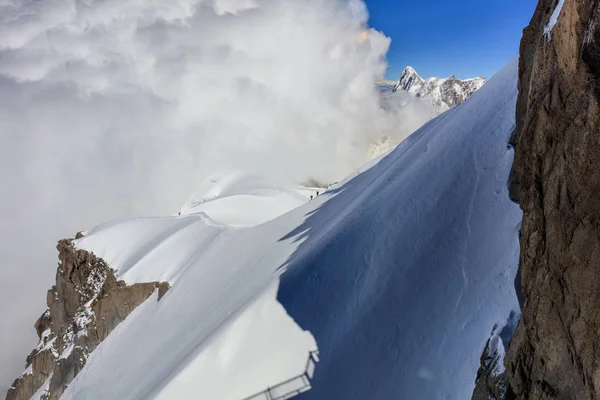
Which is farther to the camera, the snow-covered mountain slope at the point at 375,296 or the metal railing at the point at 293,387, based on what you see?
the metal railing at the point at 293,387

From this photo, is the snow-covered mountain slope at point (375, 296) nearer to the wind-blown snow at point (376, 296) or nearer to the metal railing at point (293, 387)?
the wind-blown snow at point (376, 296)

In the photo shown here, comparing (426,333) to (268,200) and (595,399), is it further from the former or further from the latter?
(268,200)

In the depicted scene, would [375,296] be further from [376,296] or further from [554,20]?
[554,20]

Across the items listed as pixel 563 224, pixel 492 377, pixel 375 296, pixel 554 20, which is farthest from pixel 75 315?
pixel 554 20

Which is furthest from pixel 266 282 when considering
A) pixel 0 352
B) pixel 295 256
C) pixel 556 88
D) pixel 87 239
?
pixel 0 352

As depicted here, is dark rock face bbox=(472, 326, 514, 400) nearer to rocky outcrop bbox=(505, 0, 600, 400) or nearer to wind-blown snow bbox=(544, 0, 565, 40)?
rocky outcrop bbox=(505, 0, 600, 400)

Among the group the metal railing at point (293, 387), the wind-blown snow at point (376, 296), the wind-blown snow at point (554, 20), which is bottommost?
the metal railing at point (293, 387)

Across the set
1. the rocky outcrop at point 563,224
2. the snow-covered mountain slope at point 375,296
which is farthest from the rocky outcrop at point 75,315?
the rocky outcrop at point 563,224
